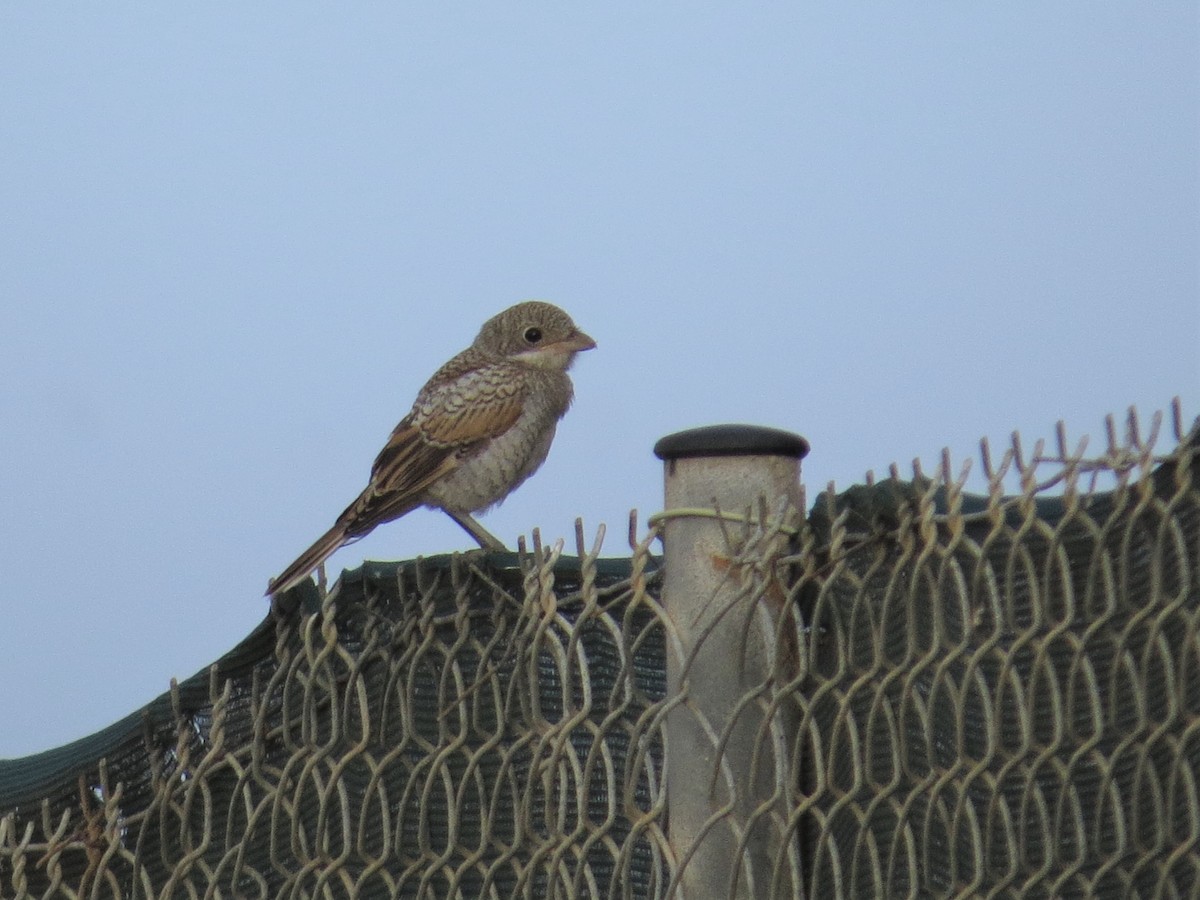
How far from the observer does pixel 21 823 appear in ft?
13.2

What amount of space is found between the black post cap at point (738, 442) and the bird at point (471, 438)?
12.9 feet

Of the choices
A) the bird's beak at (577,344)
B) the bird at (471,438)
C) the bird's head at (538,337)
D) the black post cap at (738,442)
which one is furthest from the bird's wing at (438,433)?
the black post cap at (738,442)

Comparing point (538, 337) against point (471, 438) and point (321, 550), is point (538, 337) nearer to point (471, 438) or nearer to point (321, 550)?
point (471, 438)

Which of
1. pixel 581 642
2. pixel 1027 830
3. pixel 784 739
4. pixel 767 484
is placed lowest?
pixel 1027 830

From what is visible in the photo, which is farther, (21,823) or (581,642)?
(21,823)

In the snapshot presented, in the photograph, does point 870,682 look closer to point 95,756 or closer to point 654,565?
point 654,565

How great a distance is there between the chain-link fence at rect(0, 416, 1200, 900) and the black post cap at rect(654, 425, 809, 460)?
112mm

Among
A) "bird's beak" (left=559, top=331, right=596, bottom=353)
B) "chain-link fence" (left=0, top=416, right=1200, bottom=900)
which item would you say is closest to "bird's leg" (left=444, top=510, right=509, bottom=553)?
"bird's beak" (left=559, top=331, right=596, bottom=353)

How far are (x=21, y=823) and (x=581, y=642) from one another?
1.51 meters

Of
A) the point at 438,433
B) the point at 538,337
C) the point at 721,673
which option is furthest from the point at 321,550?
the point at 721,673

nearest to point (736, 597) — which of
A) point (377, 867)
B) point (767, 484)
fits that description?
point (767, 484)

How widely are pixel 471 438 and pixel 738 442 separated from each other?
15.3 ft

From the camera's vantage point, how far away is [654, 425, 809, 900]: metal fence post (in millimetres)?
3080

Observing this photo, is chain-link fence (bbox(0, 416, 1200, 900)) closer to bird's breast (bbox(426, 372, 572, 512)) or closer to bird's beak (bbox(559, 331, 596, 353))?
bird's breast (bbox(426, 372, 572, 512))
